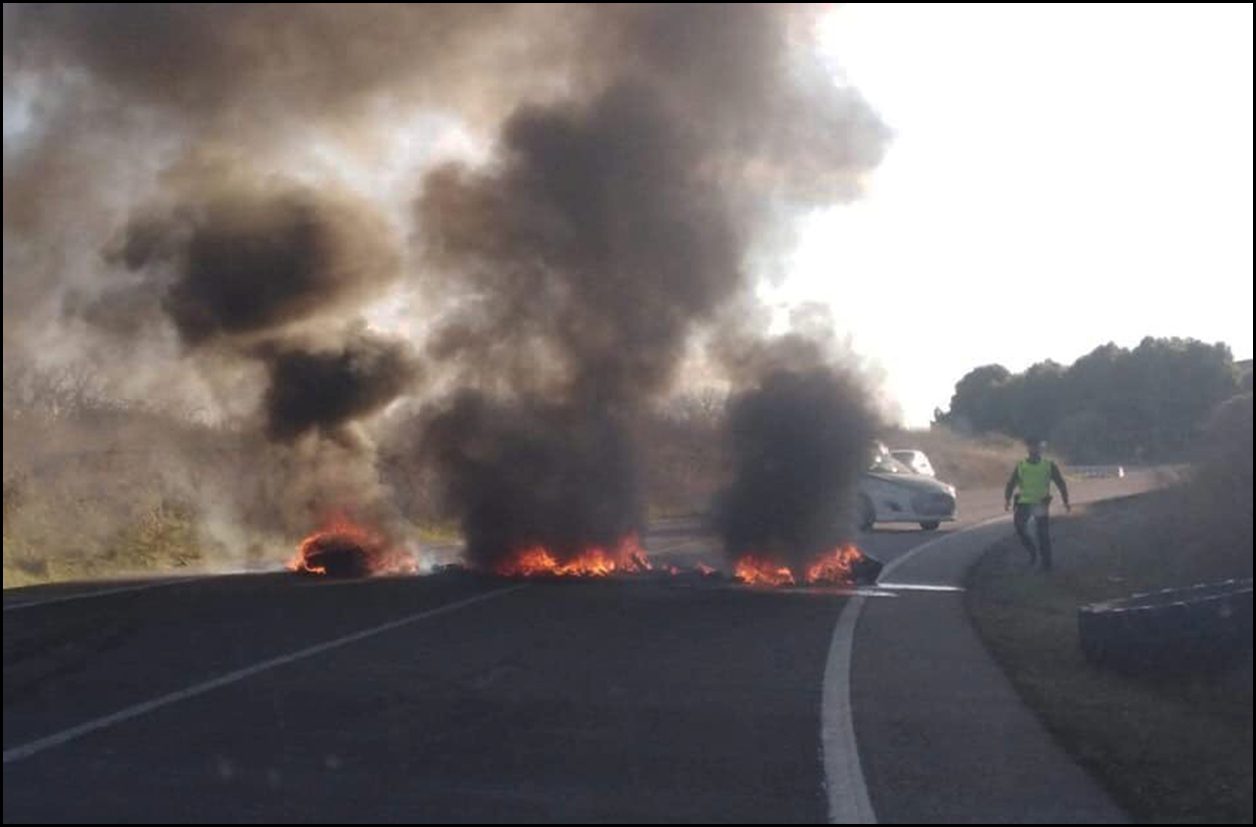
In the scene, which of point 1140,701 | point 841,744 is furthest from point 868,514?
point 841,744

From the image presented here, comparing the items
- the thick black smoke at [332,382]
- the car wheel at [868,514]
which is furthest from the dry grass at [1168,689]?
the car wheel at [868,514]

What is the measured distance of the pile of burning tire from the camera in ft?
35.1

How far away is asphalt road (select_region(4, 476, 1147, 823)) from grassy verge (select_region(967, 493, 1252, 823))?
1378 mm

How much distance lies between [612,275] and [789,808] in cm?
1312

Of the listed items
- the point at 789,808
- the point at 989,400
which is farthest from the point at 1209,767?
the point at 989,400

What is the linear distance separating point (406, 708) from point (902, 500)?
23.0 metres

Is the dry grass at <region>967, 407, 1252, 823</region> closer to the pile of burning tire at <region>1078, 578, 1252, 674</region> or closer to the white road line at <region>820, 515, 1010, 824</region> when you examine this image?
the pile of burning tire at <region>1078, 578, 1252, 674</region>

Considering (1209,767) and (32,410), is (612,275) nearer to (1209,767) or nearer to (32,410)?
(32,410)

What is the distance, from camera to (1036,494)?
71.8 feet

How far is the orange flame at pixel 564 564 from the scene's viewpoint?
2082cm

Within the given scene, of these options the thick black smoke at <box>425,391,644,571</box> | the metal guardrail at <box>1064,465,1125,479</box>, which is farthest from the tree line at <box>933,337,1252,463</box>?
the thick black smoke at <box>425,391,644,571</box>

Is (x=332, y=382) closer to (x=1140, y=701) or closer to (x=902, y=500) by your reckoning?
(x=1140, y=701)

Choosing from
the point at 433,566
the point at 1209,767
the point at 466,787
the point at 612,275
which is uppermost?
the point at 612,275

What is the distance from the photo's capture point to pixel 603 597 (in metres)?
17.6
